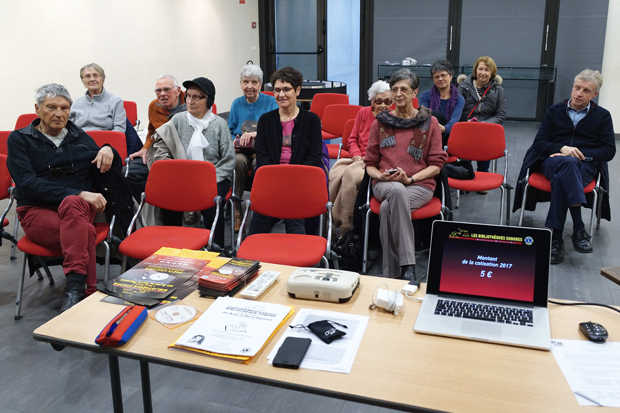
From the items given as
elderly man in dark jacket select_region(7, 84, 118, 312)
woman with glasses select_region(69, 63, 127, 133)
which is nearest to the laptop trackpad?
elderly man in dark jacket select_region(7, 84, 118, 312)

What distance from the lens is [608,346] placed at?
5.03 feet

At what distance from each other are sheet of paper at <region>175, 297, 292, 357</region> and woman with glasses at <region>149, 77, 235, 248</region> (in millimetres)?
2121

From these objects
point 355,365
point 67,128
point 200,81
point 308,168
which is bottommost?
point 355,365

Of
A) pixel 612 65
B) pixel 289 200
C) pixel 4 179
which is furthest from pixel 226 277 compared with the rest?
pixel 612 65

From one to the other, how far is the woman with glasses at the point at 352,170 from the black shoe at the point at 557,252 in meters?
1.47

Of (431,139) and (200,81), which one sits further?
(200,81)

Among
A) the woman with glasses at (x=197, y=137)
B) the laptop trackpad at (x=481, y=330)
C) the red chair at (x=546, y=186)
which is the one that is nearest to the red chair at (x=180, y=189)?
the woman with glasses at (x=197, y=137)

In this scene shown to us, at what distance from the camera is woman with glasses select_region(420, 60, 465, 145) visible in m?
5.14

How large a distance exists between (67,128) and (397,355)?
2.73m

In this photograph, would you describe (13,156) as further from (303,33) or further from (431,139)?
(303,33)

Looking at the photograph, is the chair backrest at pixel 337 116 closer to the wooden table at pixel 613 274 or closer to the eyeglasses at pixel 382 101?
the eyeglasses at pixel 382 101

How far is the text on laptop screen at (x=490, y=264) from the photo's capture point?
1724 millimetres

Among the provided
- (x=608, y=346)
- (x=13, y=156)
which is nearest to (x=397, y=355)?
(x=608, y=346)

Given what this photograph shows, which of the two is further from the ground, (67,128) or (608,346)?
(67,128)
